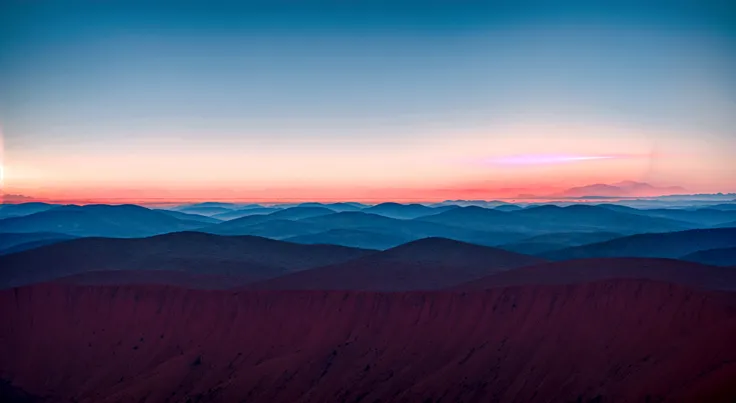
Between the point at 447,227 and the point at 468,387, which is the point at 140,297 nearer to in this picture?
the point at 468,387

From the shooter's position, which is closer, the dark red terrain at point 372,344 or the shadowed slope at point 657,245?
the dark red terrain at point 372,344

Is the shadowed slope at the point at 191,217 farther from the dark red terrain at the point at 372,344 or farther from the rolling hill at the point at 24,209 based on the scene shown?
the dark red terrain at the point at 372,344

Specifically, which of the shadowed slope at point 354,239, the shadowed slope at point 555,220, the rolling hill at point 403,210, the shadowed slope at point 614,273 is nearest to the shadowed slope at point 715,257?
the shadowed slope at point 614,273

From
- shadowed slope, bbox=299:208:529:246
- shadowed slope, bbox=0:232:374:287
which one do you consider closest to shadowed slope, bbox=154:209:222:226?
shadowed slope, bbox=299:208:529:246

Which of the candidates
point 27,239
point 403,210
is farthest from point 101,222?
point 403,210

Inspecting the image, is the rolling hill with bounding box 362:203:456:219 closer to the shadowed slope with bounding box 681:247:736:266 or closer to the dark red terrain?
the shadowed slope with bounding box 681:247:736:266

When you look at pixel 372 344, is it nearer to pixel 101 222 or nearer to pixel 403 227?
pixel 403 227
